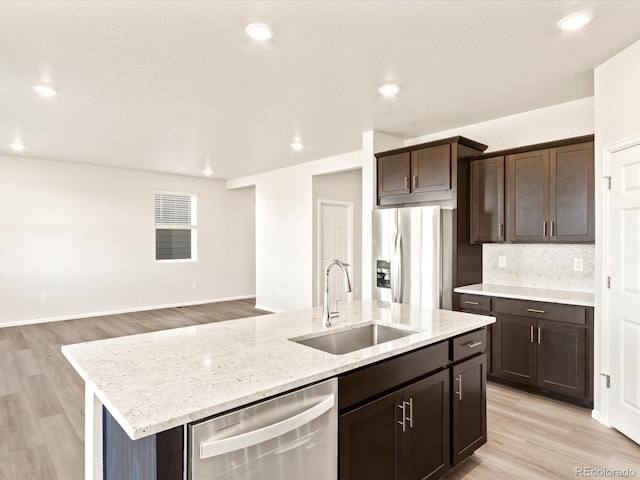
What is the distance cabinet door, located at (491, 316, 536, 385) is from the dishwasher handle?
2632mm

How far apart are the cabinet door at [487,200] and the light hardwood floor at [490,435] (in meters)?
1.48

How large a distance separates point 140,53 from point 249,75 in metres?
0.79

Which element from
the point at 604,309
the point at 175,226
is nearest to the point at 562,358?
the point at 604,309

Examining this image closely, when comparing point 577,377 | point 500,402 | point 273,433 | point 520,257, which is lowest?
point 500,402

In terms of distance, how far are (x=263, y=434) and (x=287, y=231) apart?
230 inches

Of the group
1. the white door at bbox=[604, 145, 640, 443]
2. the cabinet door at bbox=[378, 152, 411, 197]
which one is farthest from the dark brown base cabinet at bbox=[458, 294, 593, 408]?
the cabinet door at bbox=[378, 152, 411, 197]

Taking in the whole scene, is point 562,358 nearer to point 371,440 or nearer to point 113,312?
point 371,440

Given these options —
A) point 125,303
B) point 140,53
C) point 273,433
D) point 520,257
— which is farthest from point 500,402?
point 125,303

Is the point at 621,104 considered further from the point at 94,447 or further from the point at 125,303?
the point at 125,303

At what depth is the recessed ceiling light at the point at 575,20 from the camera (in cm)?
223

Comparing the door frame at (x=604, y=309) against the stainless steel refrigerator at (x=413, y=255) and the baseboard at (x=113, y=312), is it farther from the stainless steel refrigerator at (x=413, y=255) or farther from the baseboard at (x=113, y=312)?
the baseboard at (x=113, y=312)

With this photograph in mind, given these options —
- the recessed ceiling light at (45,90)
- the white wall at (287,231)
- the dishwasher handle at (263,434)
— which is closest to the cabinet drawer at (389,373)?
the dishwasher handle at (263,434)

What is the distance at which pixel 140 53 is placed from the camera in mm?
2678

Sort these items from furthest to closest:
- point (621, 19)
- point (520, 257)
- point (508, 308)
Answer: point (520, 257)
point (508, 308)
point (621, 19)
